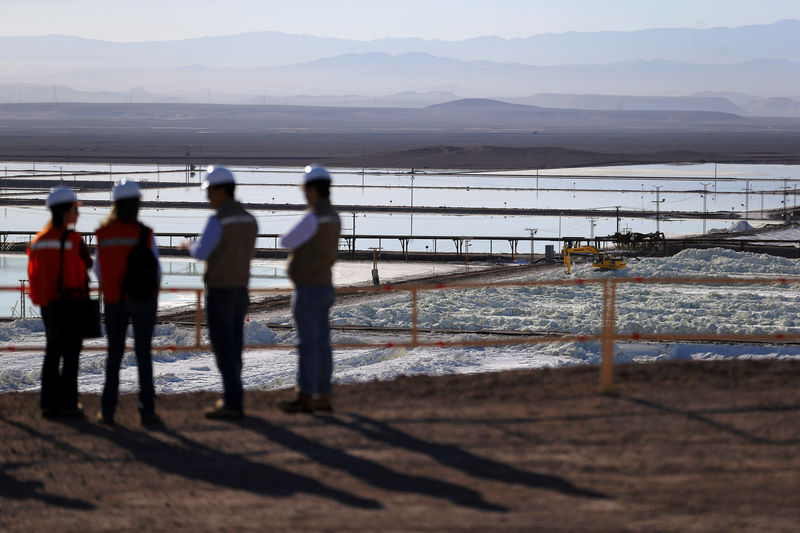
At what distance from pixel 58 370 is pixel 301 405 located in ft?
5.73

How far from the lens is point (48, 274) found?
8227 millimetres

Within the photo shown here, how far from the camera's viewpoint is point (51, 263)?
8.22m

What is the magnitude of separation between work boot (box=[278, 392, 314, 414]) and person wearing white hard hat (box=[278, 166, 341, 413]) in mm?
199

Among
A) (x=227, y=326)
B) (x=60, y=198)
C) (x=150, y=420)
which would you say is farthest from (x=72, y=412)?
(x=60, y=198)

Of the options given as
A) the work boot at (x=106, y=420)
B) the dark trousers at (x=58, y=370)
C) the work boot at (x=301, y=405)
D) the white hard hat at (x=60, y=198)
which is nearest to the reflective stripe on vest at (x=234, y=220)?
the white hard hat at (x=60, y=198)

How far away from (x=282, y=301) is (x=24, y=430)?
28.0 m

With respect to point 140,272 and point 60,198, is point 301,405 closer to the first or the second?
point 140,272

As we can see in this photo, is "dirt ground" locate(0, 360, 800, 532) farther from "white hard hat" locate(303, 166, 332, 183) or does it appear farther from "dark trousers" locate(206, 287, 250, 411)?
"white hard hat" locate(303, 166, 332, 183)

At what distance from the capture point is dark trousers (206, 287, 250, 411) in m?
7.96

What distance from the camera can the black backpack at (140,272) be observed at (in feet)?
26.0

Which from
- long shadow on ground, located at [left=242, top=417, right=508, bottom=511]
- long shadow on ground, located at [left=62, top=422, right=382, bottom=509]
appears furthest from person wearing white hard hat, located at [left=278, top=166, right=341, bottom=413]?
long shadow on ground, located at [left=62, top=422, right=382, bottom=509]

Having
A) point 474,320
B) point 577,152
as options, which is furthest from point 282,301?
point 577,152

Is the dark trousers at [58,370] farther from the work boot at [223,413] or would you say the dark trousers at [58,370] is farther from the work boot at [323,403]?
the work boot at [323,403]

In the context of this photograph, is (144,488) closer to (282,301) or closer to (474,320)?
(474,320)
